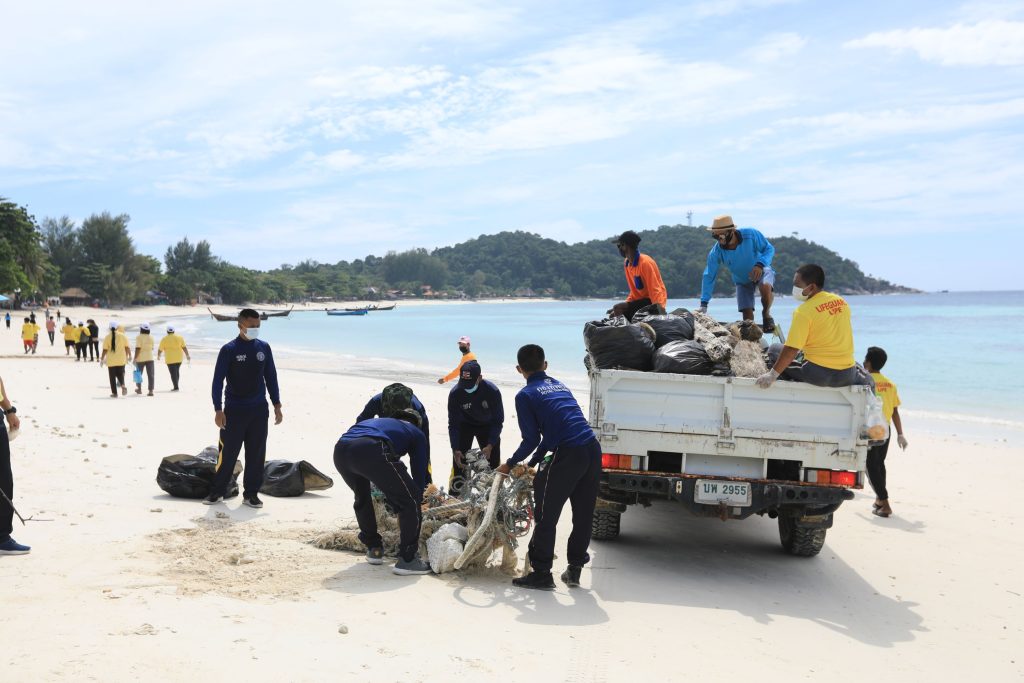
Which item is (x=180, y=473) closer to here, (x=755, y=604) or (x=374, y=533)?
(x=374, y=533)

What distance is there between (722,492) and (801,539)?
1.36m

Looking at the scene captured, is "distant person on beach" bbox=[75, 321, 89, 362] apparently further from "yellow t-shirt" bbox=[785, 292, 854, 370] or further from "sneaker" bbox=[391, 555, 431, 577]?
"yellow t-shirt" bbox=[785, 292, 854, 370]

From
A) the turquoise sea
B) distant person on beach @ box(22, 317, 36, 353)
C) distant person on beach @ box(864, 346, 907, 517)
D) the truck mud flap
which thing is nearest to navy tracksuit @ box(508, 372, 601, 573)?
the truck mud flap

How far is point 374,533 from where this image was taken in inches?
230

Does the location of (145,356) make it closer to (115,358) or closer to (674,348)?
(115,358)

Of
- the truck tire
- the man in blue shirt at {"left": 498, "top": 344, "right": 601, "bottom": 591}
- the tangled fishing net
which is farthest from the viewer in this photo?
the truck tire

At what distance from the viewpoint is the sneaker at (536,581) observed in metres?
5.57

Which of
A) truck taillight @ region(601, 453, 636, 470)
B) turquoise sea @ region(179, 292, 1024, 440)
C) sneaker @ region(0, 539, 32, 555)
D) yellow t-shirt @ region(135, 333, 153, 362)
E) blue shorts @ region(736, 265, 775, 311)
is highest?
blue shorts @ region(736, 265, 775, 311)

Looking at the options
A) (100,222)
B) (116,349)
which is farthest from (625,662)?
(100,222)

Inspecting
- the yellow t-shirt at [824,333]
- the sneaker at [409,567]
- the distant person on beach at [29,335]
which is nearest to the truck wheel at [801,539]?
the yellow t-shirt at [824,333]

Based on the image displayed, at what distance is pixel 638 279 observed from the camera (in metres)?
8.35

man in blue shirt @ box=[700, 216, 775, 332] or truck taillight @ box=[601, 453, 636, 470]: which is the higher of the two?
man in blue shirt @ box=[700, 216, 775, 332]

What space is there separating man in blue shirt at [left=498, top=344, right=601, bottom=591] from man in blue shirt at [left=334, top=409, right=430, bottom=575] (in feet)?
2.01

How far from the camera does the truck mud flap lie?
596 centimetres
